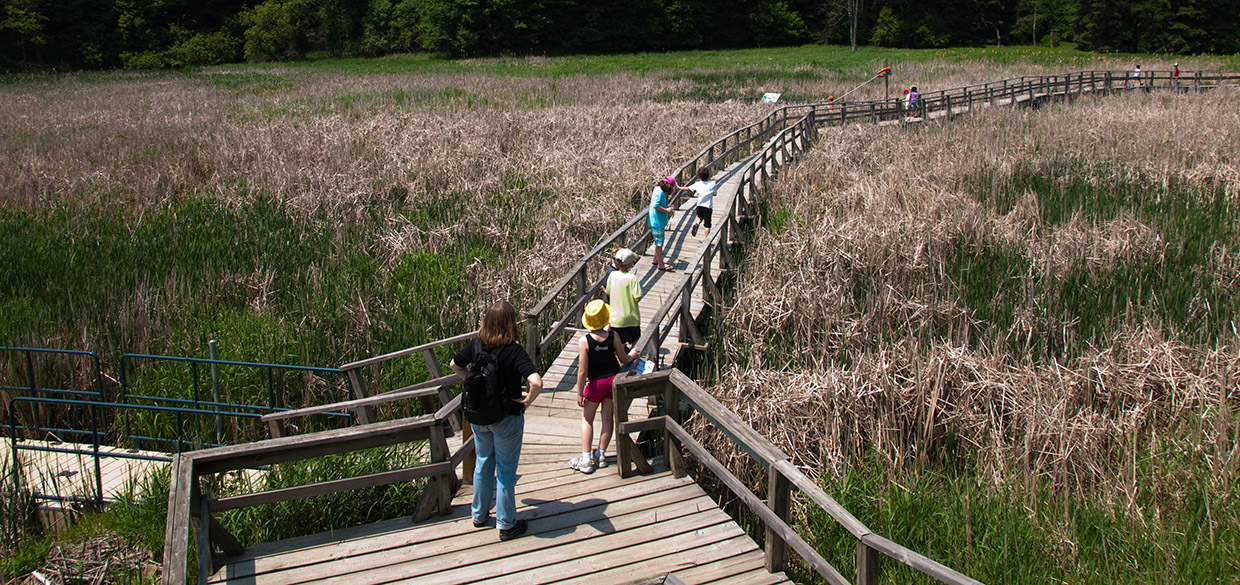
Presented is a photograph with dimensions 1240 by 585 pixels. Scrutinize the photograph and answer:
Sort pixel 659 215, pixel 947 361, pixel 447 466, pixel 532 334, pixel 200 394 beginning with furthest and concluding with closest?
pixel 659 215, pixel 200 394, pixel 532 334, pixel 947 361, pixel 447 466

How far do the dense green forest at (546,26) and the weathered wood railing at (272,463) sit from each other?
72604 mm

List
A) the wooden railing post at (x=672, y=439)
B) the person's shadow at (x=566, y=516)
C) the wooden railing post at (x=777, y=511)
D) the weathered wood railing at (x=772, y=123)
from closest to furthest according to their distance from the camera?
the wooden railing post at (x=777, y=511)
the person's shadow at (x=566, y=516)
the wooden railing post at (x=672, y=439)
the weathered wood railing at (x=772, y=123)

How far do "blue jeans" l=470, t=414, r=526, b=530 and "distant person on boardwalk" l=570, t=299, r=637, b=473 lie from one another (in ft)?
3.19

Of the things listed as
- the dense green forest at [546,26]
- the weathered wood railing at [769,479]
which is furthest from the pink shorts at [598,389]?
the dense green forest at [546,26]

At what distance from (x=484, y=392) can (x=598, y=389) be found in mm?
1396

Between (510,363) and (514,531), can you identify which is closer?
(510,363)

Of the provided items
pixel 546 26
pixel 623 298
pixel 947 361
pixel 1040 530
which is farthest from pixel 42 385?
pixel 546 26

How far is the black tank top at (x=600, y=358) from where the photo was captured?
261 inches

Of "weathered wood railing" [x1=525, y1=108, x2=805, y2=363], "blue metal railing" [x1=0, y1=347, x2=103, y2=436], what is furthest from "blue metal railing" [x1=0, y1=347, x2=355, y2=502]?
"weathered wood railing" [x1=525, y1=108, x2=805, y2=363]

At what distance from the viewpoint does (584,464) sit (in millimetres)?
6668

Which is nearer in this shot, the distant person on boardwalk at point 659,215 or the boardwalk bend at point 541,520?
the boardwalk bend at point 541,520

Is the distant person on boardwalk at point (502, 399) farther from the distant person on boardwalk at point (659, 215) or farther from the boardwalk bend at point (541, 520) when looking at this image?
the distant person on boardwalk at point (659, 215)

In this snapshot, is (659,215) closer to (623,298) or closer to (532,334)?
(532,334)

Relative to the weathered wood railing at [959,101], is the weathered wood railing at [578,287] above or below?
below
